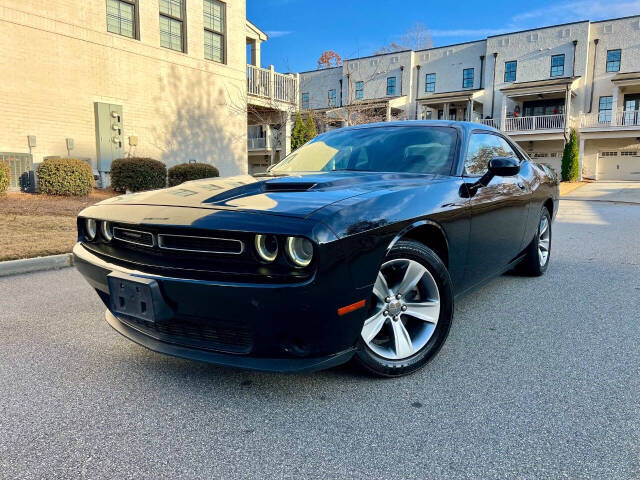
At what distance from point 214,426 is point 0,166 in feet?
30.5

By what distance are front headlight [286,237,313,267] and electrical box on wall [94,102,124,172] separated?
1145 centimetres

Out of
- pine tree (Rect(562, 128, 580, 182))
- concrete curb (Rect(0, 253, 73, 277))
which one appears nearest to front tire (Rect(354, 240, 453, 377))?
concrete curb (Rect(0, 253, 73, 277))

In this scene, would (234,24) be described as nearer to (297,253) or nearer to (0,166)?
(0,166)

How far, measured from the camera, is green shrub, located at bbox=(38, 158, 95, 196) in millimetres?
9922

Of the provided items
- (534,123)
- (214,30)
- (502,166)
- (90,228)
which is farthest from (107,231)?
(534,123)

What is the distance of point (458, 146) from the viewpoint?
3311mm

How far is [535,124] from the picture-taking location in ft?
92.9

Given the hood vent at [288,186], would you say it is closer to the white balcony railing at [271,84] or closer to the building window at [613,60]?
the white balcony railing at [271,84]

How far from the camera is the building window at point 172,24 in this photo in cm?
1337

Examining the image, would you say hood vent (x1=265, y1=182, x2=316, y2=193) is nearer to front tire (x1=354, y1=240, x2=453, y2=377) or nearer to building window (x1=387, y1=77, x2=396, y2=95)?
front tire (x1=354, y1=240, x2=453, y2=377)

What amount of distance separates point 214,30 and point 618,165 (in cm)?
2697

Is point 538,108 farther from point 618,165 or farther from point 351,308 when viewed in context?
point 351,308

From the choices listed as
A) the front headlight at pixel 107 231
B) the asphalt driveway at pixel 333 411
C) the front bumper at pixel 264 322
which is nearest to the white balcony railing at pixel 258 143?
the asphalt driveway at pixel 333 411

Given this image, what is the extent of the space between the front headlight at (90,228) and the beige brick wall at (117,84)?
372 inches
